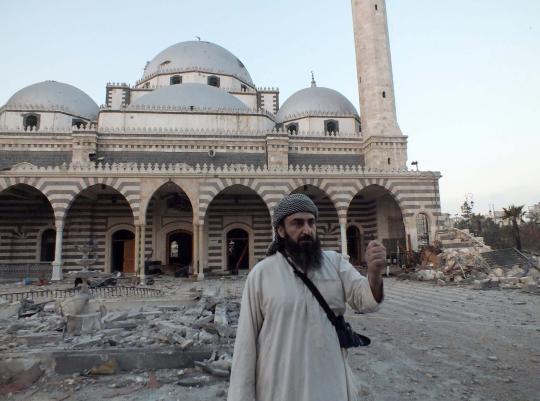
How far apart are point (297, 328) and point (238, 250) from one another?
59.5 ft

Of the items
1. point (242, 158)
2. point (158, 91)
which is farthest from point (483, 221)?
point (158, 91)

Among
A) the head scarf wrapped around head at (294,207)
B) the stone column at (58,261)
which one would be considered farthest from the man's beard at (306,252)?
the stone column at (58,261)

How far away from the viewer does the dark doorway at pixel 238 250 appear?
18.8m

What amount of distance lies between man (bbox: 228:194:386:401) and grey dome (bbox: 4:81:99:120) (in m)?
25.1

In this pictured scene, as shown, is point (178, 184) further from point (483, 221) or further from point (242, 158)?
point (483, 221)

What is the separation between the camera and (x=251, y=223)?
61.1 ft

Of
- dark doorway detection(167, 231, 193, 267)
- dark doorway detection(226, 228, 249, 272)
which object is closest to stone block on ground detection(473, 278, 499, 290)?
dark doorway detection(226, 228, 249, 272)

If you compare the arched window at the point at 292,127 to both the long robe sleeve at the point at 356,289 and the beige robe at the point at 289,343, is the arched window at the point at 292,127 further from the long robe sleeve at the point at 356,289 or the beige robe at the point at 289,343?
the beige robe at the point at 289,343

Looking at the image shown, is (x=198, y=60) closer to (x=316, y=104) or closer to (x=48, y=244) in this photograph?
(x=316, y=104)

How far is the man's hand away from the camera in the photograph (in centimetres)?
170

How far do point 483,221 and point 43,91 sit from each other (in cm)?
4212

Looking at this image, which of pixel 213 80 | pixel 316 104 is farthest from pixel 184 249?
pixel 213 80

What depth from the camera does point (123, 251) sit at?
1841 cm

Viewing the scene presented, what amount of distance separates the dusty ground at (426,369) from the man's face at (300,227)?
2.41 m
